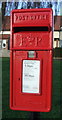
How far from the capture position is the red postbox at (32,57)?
3.26 meters

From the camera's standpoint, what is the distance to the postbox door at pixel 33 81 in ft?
10.8

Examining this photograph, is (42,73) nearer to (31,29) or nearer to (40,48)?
(40,48)

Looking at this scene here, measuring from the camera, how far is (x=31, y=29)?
3.33 metres

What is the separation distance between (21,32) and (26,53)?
32cm

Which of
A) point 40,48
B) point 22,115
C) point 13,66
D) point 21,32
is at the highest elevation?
point 21,32

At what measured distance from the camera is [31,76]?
10.9ft

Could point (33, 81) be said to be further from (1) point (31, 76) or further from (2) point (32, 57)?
(2) point (32, 57)

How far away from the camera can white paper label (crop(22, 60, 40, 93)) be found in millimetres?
3297

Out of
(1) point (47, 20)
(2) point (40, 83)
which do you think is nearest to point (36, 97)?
(2) point (40, 83)

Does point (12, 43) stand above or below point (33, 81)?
above

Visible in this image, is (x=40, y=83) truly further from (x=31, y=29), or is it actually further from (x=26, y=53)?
(x=31, y=29)

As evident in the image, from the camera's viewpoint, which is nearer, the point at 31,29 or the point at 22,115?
the point at 31,29

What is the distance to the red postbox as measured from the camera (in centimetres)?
326

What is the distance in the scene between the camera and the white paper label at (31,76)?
10.8 feet
